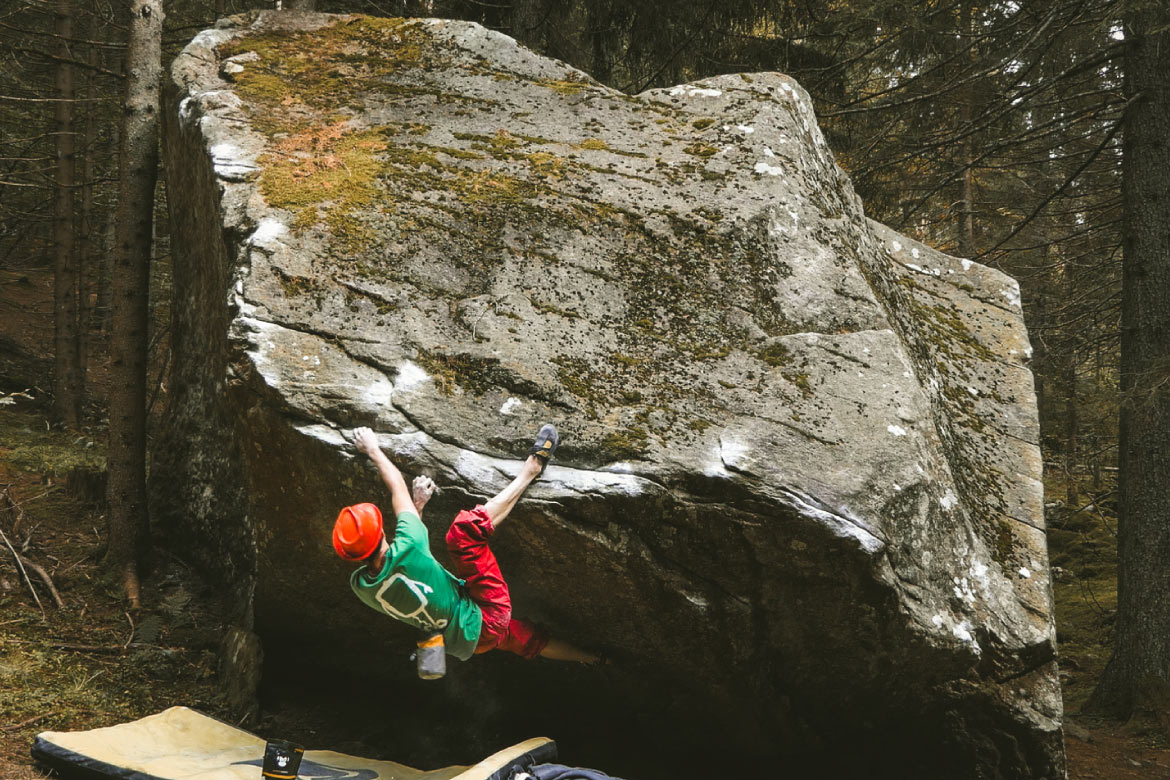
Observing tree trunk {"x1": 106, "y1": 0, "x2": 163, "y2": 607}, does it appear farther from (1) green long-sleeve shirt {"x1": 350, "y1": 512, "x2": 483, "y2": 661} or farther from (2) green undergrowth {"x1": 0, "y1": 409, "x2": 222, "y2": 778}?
(1) green long-sleeve shirt {"x1": 350, "y1": 512, "x2": 483, "y2": 661}

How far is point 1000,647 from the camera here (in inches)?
180

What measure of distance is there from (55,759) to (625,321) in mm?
3604

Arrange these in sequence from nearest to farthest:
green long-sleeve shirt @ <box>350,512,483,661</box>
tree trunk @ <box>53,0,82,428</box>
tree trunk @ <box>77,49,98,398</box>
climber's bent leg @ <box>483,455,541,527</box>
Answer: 1. green long-sleeve shirt @ <box>350,512,483,661</box>
2. climber's bent leg @ <box>483,455,541,527</box>
3. tree trunk @ <box>53,0,82,428</box>
4. tree trunk @ <box>77,49,98,398</box>

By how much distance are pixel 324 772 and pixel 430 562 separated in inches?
55.5

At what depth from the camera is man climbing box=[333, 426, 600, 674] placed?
3633 millimetres

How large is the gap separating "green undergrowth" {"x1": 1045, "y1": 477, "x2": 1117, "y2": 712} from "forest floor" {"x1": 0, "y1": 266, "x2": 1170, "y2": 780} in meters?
0.06

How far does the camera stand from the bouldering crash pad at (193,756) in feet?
12.7

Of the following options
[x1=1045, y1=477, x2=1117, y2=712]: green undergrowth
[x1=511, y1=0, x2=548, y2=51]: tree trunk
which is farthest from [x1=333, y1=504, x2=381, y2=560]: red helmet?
[x1=511, y1=0, x2=548, y2=51]: tree trunk

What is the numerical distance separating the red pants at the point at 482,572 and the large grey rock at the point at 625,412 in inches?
10.3

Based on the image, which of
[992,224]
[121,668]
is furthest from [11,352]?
[992,224]

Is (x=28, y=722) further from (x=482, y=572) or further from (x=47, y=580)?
(x=482, y=572)

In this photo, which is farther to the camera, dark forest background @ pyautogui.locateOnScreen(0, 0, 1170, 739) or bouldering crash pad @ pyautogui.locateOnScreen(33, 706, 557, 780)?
dark forest background @ pyautogui.locateOnScreen(0, 0, 1170, 739)

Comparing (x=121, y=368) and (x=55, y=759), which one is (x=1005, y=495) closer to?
(x=55, y=759)

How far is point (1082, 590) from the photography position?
466 inches
